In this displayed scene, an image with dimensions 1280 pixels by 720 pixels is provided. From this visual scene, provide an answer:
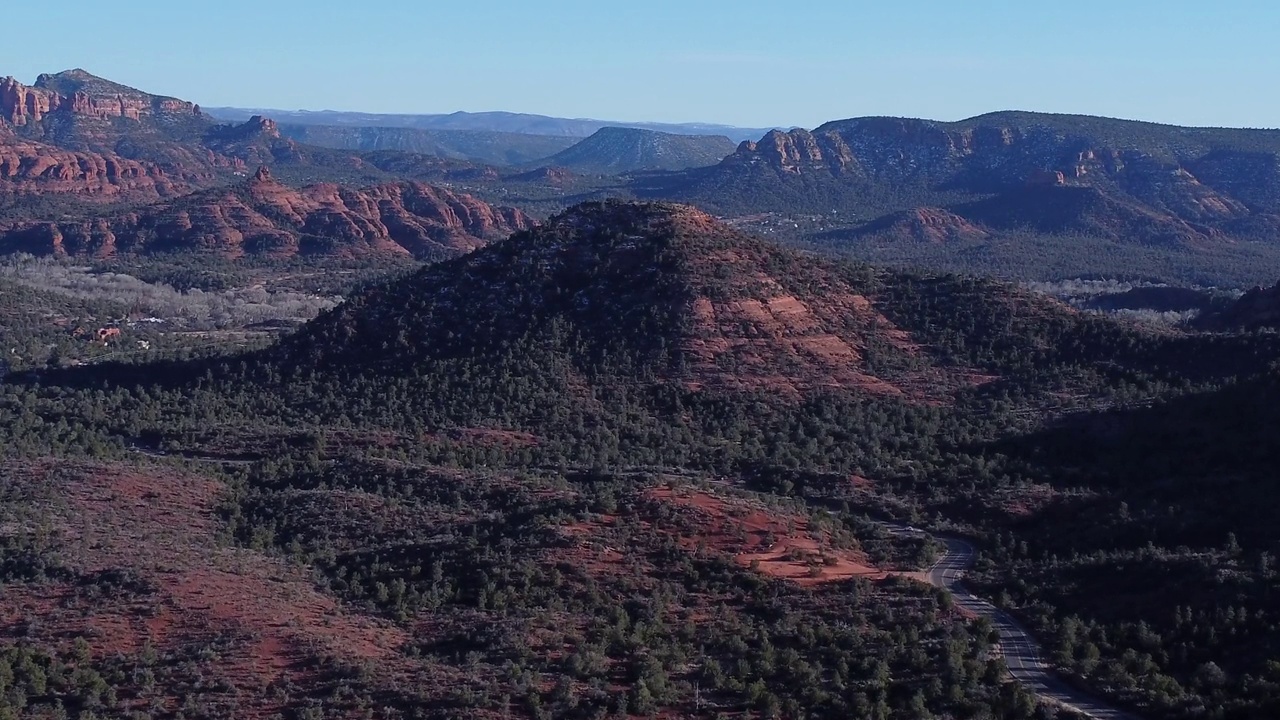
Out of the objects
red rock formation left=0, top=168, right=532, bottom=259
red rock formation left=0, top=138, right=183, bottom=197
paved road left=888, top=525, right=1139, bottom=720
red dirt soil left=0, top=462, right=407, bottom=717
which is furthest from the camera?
red rock formation left=0, top=138, right=183, bottom=197

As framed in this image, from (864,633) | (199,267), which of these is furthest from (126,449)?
(199,267)

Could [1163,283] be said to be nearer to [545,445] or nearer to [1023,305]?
[1023,305]

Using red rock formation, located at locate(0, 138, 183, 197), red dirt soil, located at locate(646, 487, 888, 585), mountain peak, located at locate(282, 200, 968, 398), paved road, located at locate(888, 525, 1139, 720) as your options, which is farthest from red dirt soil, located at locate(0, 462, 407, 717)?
red rock formation, located at locate(0, 138, 183, 197)

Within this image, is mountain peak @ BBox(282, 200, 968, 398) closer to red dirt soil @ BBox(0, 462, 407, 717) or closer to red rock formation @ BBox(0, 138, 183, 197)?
red dirt soil @ BBox(0, 462, 407, 717)

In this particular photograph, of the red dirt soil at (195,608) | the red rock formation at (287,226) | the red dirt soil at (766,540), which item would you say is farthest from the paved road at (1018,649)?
the red rock formation at (287,226)

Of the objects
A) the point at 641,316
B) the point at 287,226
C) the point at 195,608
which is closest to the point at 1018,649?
the point at 195,608

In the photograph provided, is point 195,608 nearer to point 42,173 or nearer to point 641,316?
point 641,316

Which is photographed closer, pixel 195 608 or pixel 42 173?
pixel 195 608

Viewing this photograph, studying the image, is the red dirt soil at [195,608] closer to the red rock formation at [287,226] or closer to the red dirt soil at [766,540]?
the red dirt soil at [766,540]
